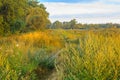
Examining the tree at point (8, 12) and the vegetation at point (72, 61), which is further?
the tree at point (8, 12)

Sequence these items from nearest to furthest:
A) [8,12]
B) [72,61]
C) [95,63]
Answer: [95,63]
[72,61]
[8,12]

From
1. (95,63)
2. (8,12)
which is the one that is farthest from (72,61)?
(8,12)

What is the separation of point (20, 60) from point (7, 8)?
22.7 m

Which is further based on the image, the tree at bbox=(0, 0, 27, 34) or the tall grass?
the tree at bbox=(0, 0, 27, 34)

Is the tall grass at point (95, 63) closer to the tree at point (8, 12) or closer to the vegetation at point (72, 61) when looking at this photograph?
the vegetation at point (72, 61)

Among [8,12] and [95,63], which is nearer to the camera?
[95,63]

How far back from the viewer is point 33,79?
10.9 meters

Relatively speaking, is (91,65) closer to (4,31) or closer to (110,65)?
(110,65)

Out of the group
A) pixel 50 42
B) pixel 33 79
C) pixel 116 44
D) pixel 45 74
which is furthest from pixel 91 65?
pixel 50 42

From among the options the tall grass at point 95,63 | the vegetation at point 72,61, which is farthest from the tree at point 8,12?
the tall grass at point 95,63

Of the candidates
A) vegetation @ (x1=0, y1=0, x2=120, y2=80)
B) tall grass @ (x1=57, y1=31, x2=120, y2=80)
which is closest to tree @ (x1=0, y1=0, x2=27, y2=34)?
vegetation @ (x1=0, y1=0, x2=120, y2=80)

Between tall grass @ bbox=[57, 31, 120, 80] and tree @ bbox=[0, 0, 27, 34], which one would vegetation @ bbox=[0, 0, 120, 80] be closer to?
tall grass @ bbox=[57, 31, 120, 80]

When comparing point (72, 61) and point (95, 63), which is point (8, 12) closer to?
point (72, 61)

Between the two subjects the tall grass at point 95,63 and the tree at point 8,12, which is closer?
the tall grass at point 95,63
